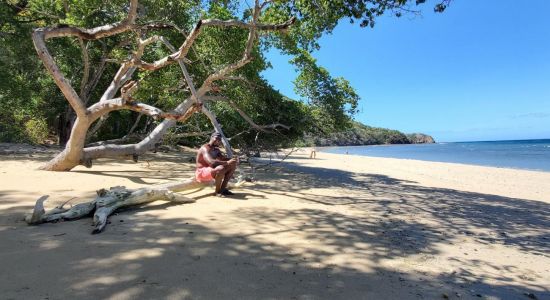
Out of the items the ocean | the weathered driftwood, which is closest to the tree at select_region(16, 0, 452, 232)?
the weathered driftwood

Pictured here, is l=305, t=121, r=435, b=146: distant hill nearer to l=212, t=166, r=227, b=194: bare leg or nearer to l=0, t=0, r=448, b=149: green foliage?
l=0, t=0, r=448, b=149: green foliage

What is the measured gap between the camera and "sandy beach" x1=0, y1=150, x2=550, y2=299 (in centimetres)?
301

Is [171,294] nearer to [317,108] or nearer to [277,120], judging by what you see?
[277,120]

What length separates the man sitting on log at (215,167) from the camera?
6.94 m

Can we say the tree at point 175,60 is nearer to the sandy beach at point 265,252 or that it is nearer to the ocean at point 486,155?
the sandy beach at point 265,252

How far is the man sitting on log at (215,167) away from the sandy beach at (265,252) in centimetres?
29

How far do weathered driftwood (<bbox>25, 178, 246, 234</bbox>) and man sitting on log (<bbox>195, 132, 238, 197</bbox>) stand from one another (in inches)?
28.9

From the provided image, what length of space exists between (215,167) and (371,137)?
105719 millimetres

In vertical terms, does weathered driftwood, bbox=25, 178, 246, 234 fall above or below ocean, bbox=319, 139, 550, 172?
above

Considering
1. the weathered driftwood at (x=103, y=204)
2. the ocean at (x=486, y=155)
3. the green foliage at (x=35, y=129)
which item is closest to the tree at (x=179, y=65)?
the weathered driftwood at (x=103, y=204)

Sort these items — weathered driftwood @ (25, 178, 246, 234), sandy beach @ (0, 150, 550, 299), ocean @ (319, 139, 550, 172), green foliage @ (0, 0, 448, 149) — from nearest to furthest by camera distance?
sandy beach @ (0, 150, 550, 299)
weathered driftwood @ (25, 178, 246, 234)
green foliage @ (0, 0, 448, 149)
ocean @ (319, 139, 550, 172)

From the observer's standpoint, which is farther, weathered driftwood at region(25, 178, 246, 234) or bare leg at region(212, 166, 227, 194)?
bare leg at region(212, 166, 227, 194)

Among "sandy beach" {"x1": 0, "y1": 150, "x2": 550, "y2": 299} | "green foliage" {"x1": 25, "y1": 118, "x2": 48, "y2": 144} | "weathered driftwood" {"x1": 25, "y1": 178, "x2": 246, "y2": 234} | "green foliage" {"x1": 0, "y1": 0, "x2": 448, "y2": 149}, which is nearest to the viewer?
"sandy beach" {"x1": 0, "y1": 150, "x2": 550, "y2": 299}

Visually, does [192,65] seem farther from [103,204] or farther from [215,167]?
[103,204]
